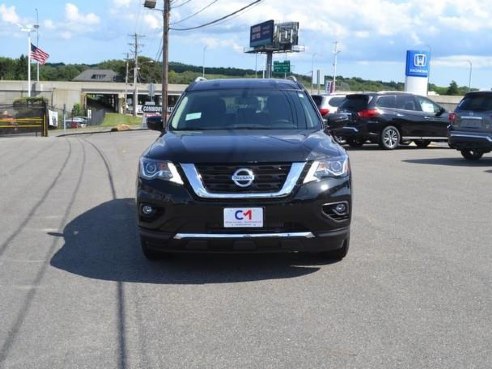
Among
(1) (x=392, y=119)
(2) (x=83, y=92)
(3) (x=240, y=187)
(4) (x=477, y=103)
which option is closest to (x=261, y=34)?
(2) (x=83, y=92)

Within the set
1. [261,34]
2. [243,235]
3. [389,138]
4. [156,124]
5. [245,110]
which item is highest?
[261,34]

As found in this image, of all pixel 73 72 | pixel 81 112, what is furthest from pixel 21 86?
pixel 73 72

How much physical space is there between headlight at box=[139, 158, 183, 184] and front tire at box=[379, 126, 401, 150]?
13986mm

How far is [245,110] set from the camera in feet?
22.3

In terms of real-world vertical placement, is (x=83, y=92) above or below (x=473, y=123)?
above

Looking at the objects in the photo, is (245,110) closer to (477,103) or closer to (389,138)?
(477,103)

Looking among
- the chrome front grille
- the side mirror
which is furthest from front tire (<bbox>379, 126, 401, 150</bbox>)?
the chrome front grille

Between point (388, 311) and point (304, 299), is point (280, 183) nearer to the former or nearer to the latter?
point (304, 299)

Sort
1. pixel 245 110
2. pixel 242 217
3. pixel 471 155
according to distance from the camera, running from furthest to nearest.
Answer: pixel 471 155 < pixel 245 110 < pixel 242 217

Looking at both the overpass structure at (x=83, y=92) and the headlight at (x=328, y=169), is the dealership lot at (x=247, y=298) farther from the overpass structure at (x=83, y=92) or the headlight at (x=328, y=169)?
the overpass structure at (x=83, y=92)

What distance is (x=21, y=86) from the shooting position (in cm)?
9044

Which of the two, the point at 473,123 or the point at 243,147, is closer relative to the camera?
the point at 243,147

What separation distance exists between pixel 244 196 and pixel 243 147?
1.65 feet

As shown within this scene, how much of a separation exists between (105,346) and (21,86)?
9322 cm
